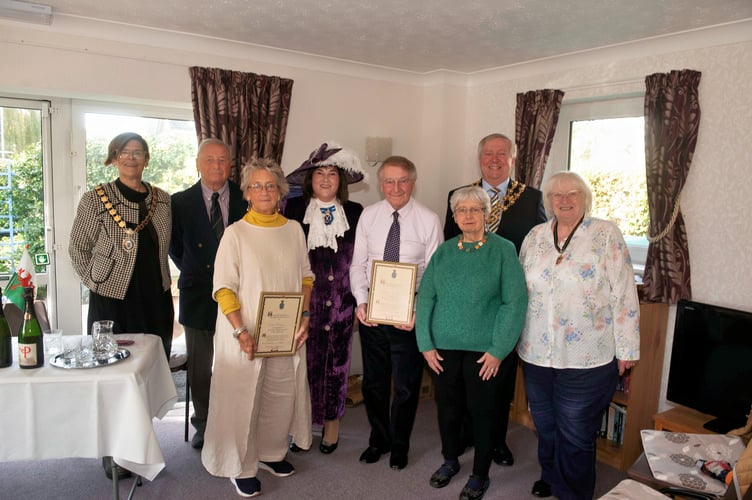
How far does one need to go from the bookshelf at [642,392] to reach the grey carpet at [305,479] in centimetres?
11

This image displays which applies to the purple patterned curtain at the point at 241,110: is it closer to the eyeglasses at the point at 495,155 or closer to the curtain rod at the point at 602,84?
the eyeglasses at the point at 495,155

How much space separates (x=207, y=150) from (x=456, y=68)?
2.26 meters

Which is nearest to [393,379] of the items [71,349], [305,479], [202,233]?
[305,479]

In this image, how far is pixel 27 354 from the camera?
218 centimetres

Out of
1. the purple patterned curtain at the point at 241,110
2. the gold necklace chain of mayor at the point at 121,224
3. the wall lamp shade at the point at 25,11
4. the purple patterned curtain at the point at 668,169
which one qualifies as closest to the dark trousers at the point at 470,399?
the purple patterned curtain at the point at 668,169

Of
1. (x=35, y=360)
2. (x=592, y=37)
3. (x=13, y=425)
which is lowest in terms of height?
(x=13, y=425)

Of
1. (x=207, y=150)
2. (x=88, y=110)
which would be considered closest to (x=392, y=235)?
(x=207, y=150)

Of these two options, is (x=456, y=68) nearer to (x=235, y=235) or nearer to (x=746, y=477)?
(x=235, y=235)

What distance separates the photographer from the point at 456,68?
14.6 ft

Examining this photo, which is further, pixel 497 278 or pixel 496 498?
pixel 496 498

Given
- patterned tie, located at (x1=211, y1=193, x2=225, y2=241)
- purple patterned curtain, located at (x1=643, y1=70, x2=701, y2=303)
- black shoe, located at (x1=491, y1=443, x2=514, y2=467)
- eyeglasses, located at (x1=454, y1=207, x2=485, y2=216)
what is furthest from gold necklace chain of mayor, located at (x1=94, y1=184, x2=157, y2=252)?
purple patterned curtain, located at (x1=643, y1=70, x2=701, y2=303)

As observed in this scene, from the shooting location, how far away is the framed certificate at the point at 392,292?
2.83 metres

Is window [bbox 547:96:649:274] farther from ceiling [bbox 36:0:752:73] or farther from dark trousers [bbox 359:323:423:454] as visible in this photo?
dark trousers [bbox 359:323:423:454]

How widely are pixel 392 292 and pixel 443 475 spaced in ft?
3.31
